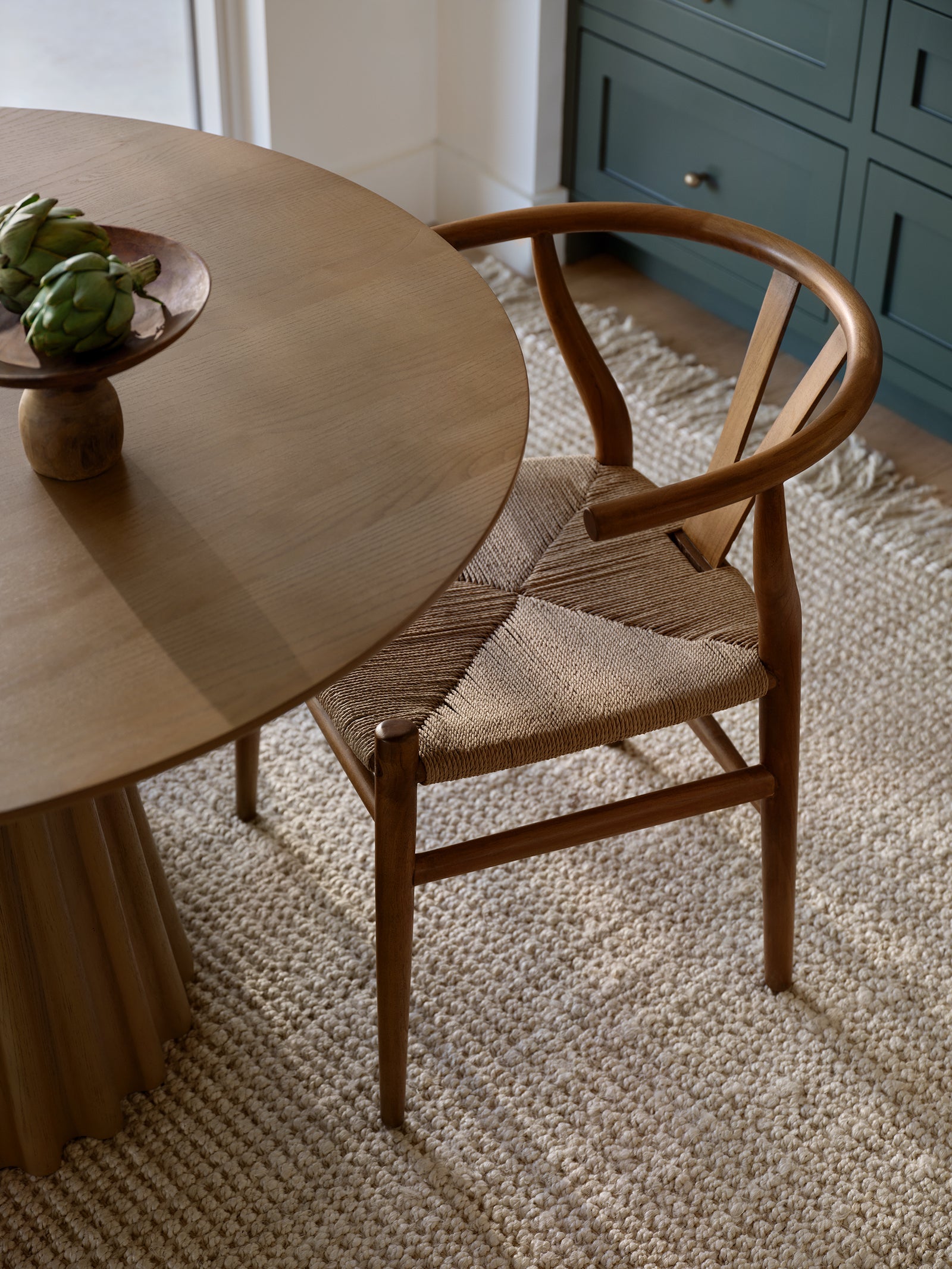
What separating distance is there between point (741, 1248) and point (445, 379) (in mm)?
856

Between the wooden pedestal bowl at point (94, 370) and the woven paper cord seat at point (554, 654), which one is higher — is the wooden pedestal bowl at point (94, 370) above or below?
above

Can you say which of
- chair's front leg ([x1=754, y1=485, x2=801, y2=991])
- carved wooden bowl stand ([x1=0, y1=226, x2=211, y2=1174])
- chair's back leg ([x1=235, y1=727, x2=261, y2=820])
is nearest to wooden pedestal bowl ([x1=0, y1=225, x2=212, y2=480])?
carved wooden bowl stand ([x1=0, y1=226, x2=211, y2=1174])

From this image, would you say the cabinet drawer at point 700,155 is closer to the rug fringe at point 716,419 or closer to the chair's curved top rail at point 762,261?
the rug fringe at point 716,419

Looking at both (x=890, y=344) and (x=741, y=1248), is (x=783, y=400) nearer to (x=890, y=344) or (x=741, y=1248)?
(x=890, y=344)

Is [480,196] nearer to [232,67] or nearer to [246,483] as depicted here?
[232,67]

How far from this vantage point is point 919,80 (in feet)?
6.74

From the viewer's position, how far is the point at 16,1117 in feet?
4.13

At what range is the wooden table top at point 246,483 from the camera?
82 centimetres

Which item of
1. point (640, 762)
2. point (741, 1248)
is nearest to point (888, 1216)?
point (741, 1248)

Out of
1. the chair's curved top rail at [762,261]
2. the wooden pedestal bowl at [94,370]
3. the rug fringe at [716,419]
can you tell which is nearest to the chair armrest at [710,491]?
the chair's curved top rail at [762,261]

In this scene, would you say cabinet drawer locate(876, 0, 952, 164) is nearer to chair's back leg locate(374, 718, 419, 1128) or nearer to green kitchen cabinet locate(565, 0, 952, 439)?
green kitchen cabinet locate(565, 0, 952, 439)

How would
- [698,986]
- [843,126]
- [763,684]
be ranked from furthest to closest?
1. [843,126]
2. [698,986]
3. [763,684]

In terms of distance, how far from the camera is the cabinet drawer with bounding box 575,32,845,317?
2.31 m

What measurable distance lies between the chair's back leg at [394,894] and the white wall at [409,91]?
6.35 ft
